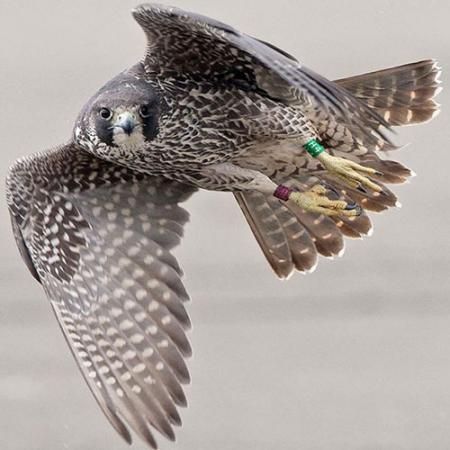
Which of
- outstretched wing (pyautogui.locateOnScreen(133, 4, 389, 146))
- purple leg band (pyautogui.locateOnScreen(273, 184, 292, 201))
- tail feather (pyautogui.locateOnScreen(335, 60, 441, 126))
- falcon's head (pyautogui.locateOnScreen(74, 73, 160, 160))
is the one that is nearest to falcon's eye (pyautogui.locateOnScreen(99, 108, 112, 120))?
falcon's head (pyautogui.locateOnScreen(74, 73, 160, 160))

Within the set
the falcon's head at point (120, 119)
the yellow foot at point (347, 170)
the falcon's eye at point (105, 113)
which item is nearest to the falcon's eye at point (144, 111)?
the falcon's head at point (120, 119)

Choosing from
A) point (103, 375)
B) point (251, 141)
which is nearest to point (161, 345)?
point (103, 375)

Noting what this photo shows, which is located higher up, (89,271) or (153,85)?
(153,85)

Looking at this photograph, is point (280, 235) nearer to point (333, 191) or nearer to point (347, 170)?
point (333, 191)

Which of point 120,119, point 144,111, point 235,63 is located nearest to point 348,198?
Result: point 235,63

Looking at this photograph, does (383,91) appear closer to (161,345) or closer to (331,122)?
(331,122)

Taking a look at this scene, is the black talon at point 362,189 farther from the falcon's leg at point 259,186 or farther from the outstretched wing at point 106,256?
the outstretched wing at point 106,256
